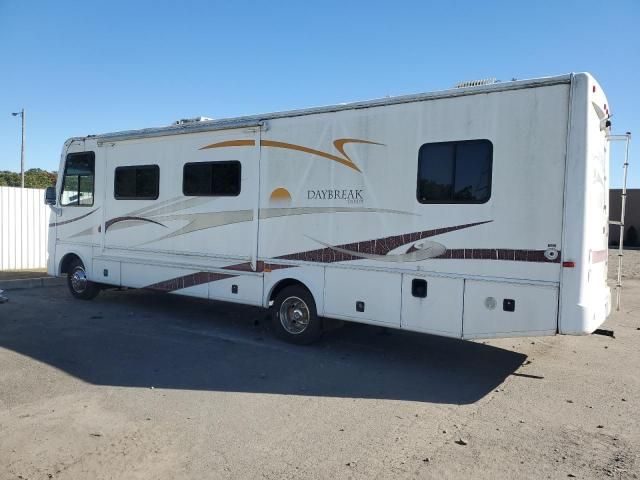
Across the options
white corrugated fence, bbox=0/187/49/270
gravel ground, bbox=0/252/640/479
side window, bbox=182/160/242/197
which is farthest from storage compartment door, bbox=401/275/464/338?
white corrugated fence, bbox=0/187/49/270

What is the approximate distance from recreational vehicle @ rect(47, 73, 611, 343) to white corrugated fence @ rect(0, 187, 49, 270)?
6586mm

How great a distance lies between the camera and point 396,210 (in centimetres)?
652

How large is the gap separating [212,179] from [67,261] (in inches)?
176

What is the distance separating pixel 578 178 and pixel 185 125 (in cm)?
580

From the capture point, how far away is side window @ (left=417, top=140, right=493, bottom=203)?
5.93 meters

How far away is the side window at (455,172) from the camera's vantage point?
5.93 meters

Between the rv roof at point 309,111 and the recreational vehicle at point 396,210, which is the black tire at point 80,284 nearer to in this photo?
the recreational vehicle at point 396,210

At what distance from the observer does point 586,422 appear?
4879 mm

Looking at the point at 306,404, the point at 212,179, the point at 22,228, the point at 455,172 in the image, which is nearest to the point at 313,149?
the point at 212,179

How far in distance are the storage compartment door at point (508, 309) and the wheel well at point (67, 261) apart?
26.1ft

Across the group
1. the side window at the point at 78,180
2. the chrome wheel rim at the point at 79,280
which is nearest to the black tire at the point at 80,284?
the chrome wheel rim at the point at 79,280

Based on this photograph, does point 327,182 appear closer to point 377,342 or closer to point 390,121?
point 390,121

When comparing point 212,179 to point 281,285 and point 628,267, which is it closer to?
point 281,285

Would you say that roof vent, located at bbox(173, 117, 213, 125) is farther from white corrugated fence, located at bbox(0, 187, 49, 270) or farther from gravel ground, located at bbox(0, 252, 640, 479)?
white corrugated fence, located at bbox(0, 187, 49, 270)
